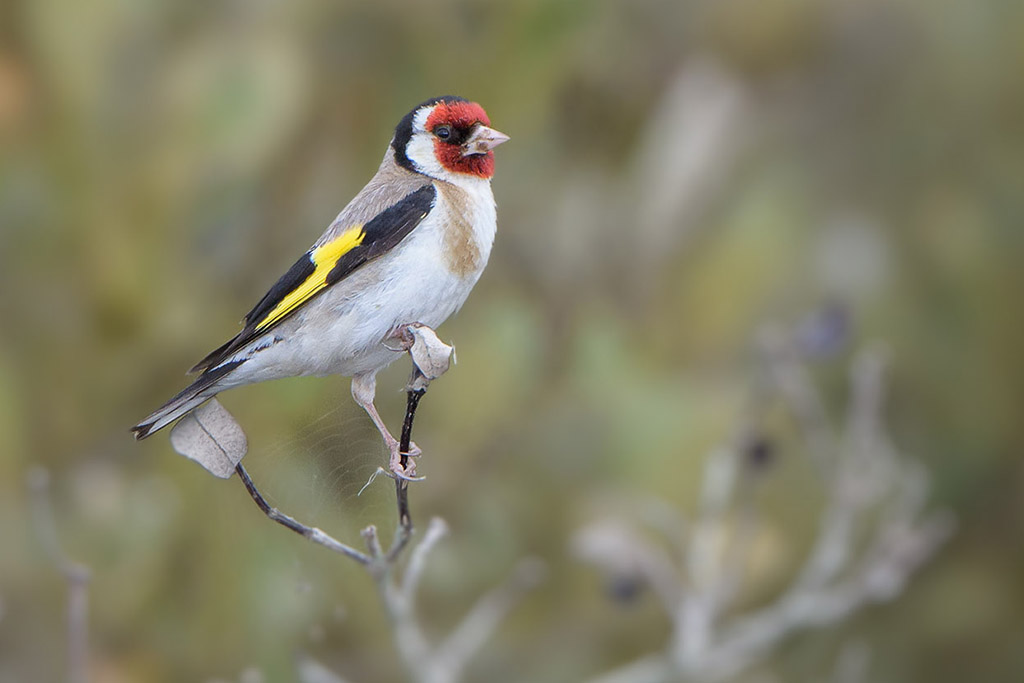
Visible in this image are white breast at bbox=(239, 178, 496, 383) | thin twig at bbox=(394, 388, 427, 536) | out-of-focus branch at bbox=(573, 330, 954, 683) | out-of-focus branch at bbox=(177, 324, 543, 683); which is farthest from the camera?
out-of-focus branch at bbox=(573, 330, 954, 683)

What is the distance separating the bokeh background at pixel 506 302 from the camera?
3738mm

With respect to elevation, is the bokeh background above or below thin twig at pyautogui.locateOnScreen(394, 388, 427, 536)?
above

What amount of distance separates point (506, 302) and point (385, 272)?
231cm

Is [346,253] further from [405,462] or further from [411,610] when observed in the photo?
[411,610]

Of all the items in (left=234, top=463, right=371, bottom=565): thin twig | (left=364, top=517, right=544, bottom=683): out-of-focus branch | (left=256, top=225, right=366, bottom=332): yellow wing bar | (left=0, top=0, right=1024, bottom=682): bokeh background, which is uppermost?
(left=0, top=0, right=1024, bottom=682): bokeh background

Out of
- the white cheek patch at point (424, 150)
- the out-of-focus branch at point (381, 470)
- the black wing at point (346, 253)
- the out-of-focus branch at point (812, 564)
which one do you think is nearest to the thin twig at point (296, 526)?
the out-of-focus branch at point (381, 470)

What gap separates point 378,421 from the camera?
1.59 m

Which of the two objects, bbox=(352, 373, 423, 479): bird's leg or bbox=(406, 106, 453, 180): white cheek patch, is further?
bbox=(406, 106, 453, 180): white cheek patch

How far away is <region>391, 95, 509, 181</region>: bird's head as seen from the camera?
1724 mm

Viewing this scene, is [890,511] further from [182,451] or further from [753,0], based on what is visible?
[182,451]

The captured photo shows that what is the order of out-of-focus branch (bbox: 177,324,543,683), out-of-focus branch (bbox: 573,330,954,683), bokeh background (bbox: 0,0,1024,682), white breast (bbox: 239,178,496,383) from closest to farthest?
out-of-focus branch (bbox: 177,324,543,683)
white breast (bbox: 239,178,496,383)
out-of-focus branch (bbox: 573,330,954,683)
bokeh background (bbox: 0,0,1024,682)

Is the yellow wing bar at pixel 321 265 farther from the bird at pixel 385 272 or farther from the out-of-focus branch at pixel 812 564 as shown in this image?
the out-of-focus branch at pixel 812 564

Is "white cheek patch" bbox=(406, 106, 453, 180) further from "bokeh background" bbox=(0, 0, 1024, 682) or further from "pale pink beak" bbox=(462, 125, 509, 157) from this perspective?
"bokeh background" bbox=(0, 0, 1024, 682)

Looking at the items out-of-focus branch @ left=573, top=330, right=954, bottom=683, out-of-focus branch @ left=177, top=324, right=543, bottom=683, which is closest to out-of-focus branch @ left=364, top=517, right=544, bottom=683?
out-of-focus branch @ left=177, top=324, right=543, bottom=683
